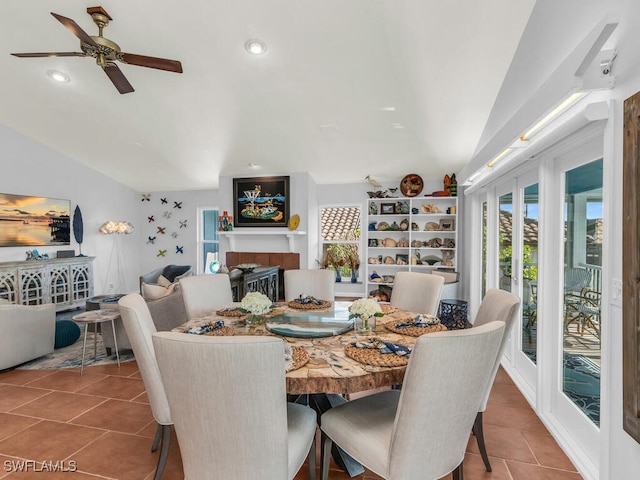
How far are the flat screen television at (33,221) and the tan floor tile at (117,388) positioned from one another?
3.61 m

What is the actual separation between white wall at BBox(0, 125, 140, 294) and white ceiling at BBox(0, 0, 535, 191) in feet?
0.80

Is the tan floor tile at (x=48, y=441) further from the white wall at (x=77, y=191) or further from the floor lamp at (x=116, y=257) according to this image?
the floor lamp at (x=116, y=257)

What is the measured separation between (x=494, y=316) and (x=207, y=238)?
6597 millimetres

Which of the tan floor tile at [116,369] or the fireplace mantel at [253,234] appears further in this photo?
Result: the fireplace mantel at [253,234]

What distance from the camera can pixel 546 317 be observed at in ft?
7.98

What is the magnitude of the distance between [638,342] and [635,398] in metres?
0.21

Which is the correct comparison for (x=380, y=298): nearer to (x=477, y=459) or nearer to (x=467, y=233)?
(x=467, y=233)

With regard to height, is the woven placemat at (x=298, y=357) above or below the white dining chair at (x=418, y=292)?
below

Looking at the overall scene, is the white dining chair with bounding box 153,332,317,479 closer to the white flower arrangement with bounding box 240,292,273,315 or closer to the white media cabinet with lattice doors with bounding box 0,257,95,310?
the white flower arrangement with bounding box 240,292,273,315

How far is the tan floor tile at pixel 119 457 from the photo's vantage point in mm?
1902

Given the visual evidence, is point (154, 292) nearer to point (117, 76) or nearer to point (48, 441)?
point (48, 441)

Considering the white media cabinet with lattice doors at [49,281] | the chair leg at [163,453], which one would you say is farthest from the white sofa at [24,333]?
the chair leg at [163,453]

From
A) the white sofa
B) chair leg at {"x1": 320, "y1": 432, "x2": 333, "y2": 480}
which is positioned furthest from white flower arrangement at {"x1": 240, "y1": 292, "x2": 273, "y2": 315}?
the white sofa

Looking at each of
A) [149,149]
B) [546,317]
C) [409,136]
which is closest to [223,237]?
[149,149]
